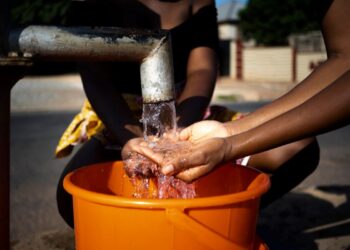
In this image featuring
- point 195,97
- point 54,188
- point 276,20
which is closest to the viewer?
point 195,97

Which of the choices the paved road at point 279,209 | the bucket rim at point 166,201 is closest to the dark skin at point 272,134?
the bucket rim at point 166,201

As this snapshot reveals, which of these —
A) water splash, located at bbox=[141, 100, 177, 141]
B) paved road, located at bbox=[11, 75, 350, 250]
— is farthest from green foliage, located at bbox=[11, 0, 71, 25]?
water splash, located at bbox=[141, 100, 177, 141]

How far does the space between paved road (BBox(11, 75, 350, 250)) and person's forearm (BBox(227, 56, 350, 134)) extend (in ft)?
2.19

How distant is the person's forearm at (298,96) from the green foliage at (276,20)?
2130cm

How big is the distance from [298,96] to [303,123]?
29 centimetres

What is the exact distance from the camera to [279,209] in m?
2.25

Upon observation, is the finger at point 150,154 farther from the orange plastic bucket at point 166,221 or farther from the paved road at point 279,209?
the paved road at point 279,209

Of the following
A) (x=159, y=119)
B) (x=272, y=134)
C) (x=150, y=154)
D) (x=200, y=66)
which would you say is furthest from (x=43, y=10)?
(x=272, y=134)

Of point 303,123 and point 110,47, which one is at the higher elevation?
point 110,47

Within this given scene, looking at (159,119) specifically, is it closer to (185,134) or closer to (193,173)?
(185,134)

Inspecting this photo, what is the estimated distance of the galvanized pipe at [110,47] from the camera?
0.98 metres

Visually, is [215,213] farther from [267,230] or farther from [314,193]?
[314,193]

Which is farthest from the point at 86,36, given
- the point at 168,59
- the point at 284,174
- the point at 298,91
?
the point at 284,174

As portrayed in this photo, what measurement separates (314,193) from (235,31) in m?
28.9
